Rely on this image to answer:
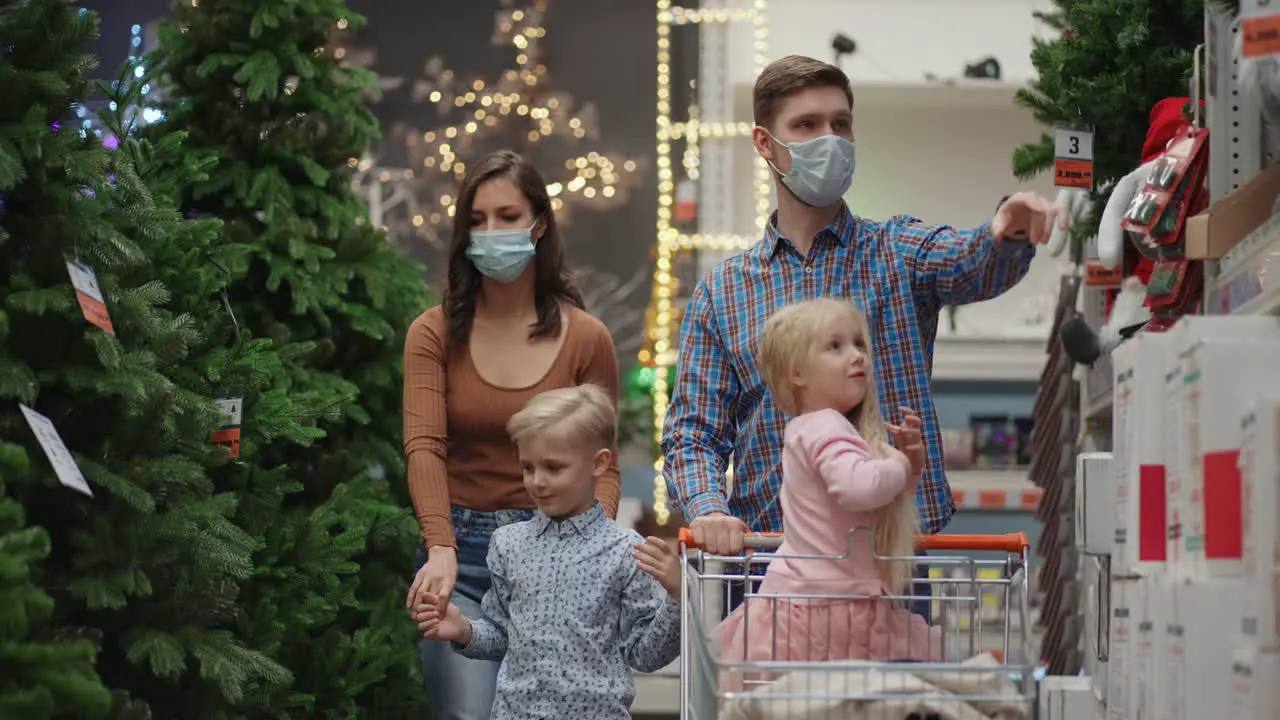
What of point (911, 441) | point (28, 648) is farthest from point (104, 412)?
point (911, 441)

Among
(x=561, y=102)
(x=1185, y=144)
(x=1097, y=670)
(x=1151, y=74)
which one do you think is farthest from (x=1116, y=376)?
(x=561, y=102)

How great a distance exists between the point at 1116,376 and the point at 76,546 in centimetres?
180

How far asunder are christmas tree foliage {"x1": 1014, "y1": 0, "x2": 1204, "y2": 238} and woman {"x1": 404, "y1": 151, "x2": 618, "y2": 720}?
1.42 meters

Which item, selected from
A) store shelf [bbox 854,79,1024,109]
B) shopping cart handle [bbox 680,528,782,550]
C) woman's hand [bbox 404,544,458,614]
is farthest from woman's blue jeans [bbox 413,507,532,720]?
store shelf [bbox 854,79,1024,109]

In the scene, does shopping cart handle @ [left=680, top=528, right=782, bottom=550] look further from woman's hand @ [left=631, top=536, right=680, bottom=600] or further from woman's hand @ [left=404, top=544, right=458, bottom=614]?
woman's hand @ [left=404, top=544, right=458, bottom=614]

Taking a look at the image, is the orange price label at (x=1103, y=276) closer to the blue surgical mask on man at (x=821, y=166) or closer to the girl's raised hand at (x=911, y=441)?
the blue surgical mask on man at (x=821, y=166)

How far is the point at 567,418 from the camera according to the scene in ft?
11.2

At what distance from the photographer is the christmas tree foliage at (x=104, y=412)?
115 inches

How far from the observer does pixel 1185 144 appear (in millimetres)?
3609

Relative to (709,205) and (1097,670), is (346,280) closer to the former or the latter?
(1097,670)

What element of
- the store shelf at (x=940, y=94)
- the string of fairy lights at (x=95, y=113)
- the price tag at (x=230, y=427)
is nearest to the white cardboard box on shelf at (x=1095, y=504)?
the price tag at (x=230, y=427)

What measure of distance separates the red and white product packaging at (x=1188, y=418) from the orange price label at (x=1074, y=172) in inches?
66.7

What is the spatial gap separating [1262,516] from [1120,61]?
238cm

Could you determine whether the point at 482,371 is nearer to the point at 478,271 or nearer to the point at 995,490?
the point at 478,271
